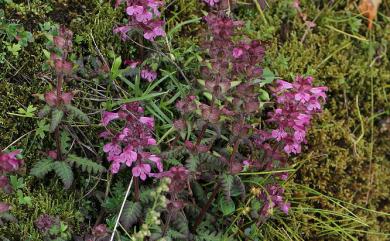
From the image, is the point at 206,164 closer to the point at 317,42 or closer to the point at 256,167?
the point at 256,167

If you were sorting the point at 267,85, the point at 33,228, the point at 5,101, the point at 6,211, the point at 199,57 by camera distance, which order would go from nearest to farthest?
the point at 6,211, the point at 33,228, the point at 5,101, the point at 199,57, the point at 267,85

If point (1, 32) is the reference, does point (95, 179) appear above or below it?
below

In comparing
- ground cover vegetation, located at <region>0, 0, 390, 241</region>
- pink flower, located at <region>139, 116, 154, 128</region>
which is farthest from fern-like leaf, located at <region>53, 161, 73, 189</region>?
pink flower, located at <region>139, 116, 154, 128</region>

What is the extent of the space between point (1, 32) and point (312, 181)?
5.59ft

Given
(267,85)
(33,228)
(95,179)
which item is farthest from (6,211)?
(267,85)

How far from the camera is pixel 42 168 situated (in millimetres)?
2445

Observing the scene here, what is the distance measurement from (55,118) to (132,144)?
31 cm

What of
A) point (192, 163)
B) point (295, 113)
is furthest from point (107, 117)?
point (295, 113)

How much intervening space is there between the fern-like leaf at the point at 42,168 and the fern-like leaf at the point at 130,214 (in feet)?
1.13

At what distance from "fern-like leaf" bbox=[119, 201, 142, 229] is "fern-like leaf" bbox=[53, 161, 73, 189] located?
25 centimetres

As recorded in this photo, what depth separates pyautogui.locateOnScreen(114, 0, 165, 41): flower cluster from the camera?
2.73 metres

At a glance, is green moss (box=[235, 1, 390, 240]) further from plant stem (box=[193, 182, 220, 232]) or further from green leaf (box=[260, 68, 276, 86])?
plant stem (box=[193, 182, 220, 232])

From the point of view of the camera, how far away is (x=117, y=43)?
9.69 feet

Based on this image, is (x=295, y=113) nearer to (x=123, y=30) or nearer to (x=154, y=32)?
(x=154, y=32)
